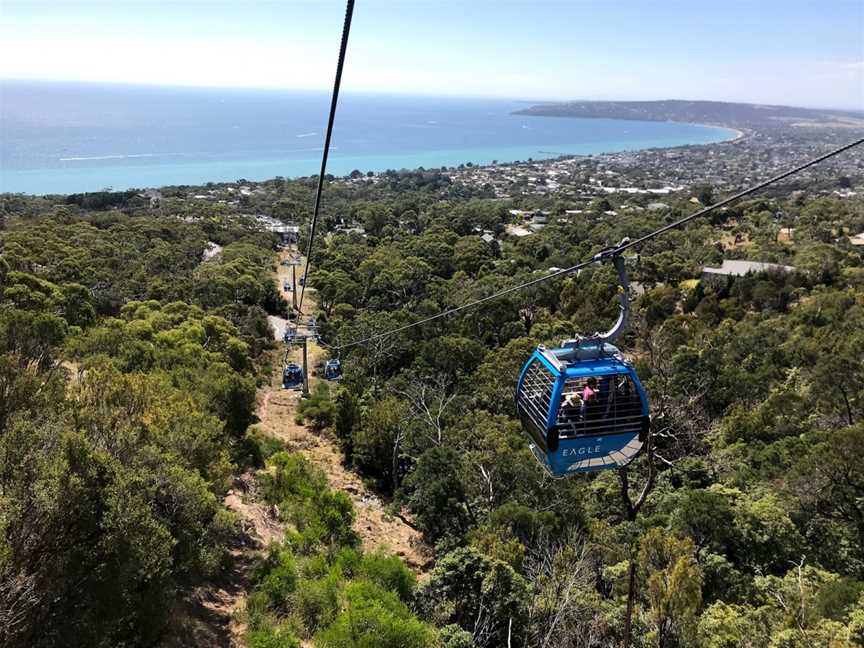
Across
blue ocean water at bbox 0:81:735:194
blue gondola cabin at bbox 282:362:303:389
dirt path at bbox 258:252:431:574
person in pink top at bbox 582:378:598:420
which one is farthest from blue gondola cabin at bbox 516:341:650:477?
blue ocean water at bbox 0:81:735:194

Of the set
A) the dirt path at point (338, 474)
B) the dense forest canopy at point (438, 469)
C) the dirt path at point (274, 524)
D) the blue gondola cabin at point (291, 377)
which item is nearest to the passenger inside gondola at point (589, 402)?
the dense forest canopy at point (438, 469)

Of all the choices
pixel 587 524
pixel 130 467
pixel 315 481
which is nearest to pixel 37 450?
pixel 130 467

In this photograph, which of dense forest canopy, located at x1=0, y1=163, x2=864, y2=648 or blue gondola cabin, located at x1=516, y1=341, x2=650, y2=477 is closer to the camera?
blue gondola cabin, located at x1=516, y1=341, x2=650, y2=477

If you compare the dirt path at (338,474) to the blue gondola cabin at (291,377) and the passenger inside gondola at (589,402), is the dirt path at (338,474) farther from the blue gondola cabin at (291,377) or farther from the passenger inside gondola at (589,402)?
the passenger inside gondola at (589,402)

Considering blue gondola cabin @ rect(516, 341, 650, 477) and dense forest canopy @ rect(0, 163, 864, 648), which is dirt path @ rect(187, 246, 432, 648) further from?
blue gondola cabin @ rect(516, 341, 650, 477)

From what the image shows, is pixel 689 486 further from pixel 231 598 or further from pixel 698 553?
pixel 231 598
